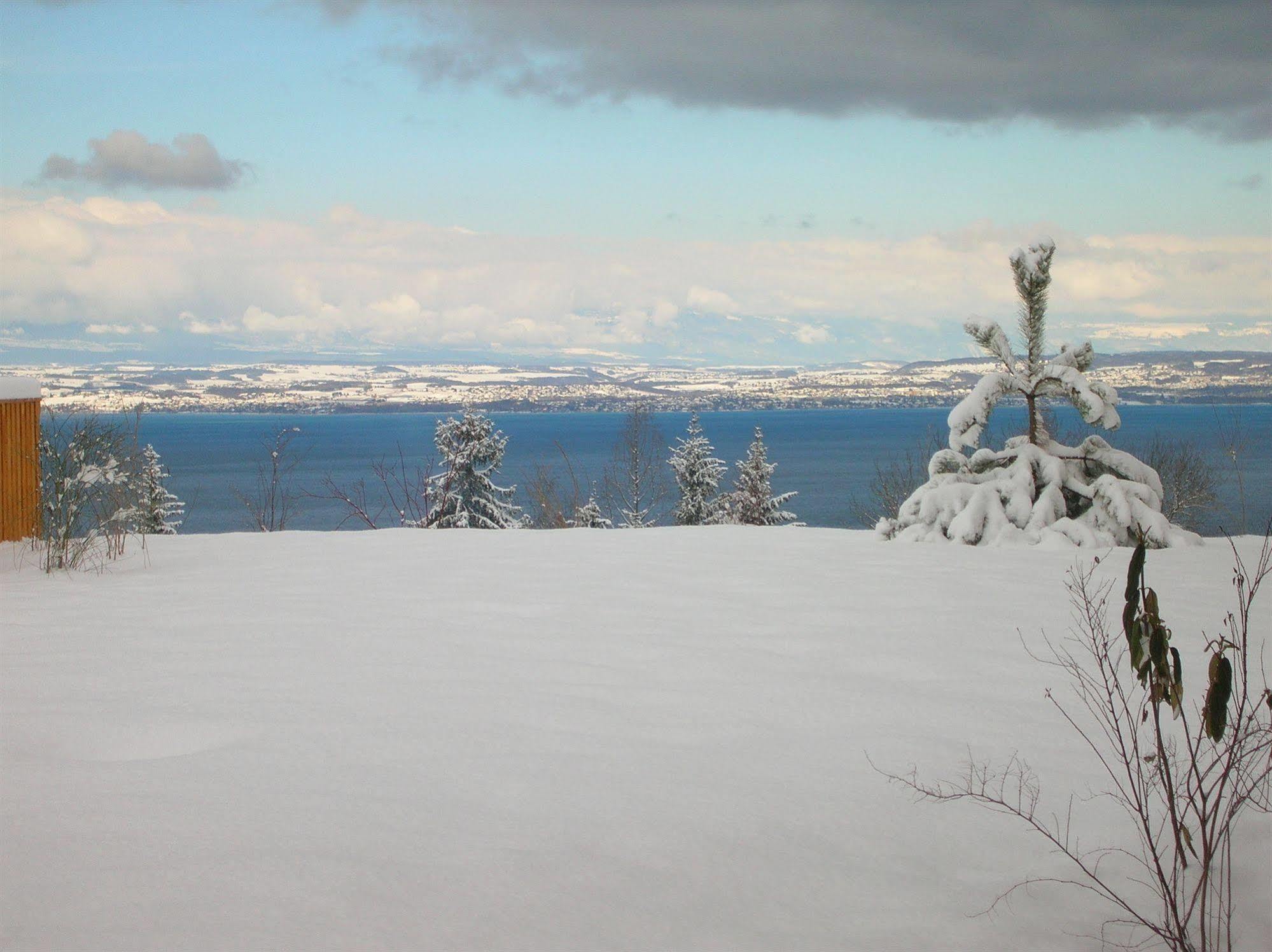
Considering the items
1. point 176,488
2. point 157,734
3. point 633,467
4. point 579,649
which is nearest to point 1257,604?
point 579,649

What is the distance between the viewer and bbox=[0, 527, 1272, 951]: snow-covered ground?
8.28 feet

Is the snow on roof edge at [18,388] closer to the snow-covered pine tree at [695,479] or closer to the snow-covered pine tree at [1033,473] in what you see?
the snow-covered pine tree at [1033,473]

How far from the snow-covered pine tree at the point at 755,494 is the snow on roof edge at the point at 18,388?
24.3 metres

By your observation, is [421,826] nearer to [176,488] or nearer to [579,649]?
[579,649]

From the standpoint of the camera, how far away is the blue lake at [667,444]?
143 ft

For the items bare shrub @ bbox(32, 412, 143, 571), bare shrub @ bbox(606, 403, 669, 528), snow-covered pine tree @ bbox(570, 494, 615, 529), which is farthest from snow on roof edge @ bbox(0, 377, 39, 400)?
bare shrub @ bbox(606, 403, 669, 528)

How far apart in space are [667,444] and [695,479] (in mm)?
53615

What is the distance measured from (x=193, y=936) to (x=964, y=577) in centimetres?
608

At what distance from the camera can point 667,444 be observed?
3401 inches

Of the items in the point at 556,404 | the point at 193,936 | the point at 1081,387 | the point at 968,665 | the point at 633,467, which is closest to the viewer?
the point at 193,936

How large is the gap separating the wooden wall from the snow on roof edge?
0.07 metres

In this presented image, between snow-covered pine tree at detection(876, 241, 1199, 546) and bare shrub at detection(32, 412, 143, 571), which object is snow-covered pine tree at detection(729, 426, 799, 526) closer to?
snow-covered pine tree at detection(876, 241, 1199, 546)

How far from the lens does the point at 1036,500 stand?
9.05m

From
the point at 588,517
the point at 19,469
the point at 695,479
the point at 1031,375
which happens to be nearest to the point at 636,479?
the point at 695,479
